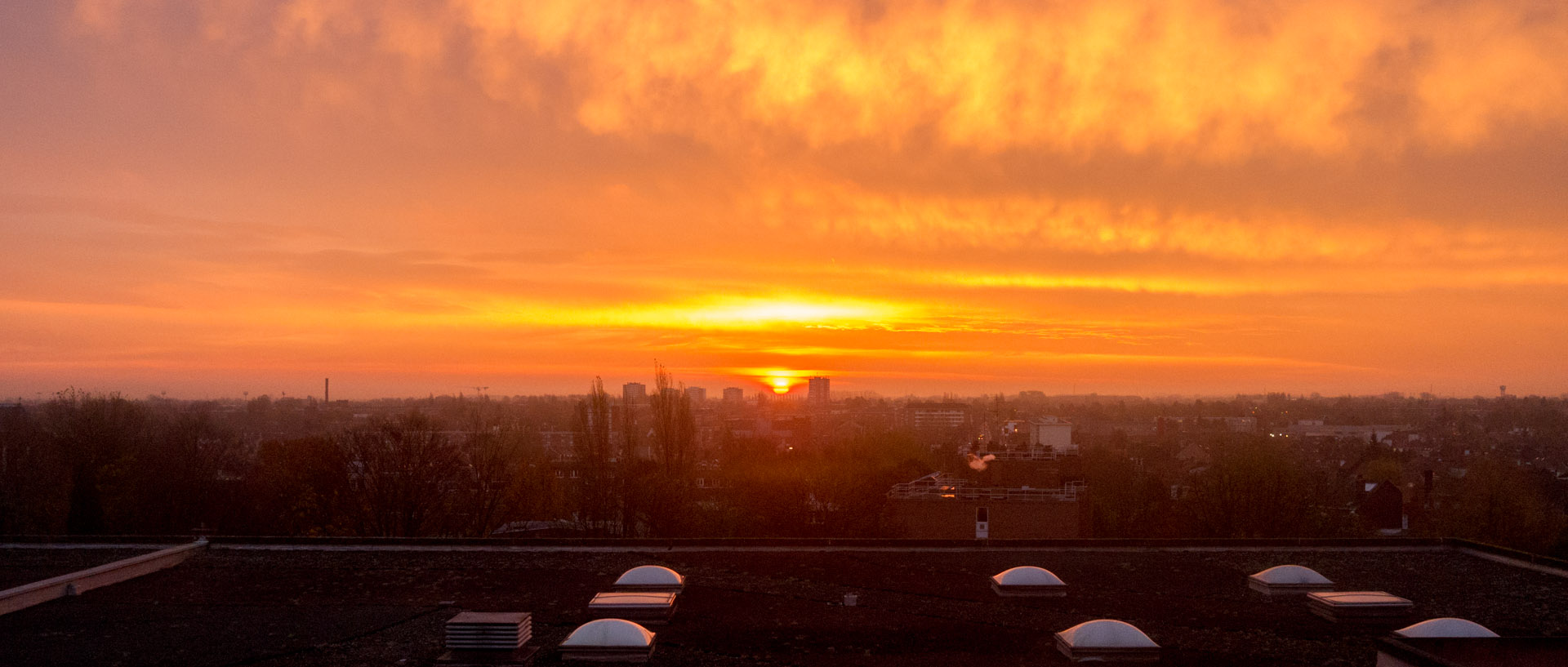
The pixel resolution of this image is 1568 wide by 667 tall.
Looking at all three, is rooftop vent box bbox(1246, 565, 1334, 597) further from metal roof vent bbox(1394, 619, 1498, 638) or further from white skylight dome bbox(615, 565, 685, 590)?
white skylight dome bbox(615, 565, 685, 590)

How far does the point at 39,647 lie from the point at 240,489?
2820 centimetres

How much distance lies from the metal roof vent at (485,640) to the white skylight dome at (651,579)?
2.86 meters

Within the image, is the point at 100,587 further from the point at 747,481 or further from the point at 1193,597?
the point at 747,481

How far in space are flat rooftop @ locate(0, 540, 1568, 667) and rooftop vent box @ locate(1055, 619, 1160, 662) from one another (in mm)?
235

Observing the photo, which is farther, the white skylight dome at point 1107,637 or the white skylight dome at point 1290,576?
the white skylight dome at point 1290,576

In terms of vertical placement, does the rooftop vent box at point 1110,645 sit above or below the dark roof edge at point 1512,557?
above

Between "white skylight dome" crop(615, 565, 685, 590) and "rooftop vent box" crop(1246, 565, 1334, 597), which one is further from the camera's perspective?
"rooftop vent box" crop(1246, 565, 1334, 597)

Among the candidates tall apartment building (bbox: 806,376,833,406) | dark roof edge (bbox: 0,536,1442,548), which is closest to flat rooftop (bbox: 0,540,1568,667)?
dark roof edge (bbox: 0,536,1442,548)

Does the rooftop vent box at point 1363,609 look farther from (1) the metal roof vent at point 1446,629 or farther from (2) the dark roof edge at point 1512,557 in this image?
(2) the dark roof edge at point 1512,557

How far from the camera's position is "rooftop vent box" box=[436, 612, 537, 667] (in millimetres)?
9016

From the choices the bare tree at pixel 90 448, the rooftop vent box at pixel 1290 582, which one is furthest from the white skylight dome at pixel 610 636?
the bare tree at pixel 90 448

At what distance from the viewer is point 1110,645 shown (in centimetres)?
887

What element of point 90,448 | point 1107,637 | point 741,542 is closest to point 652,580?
point 741,542

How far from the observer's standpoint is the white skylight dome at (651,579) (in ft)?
39.3
